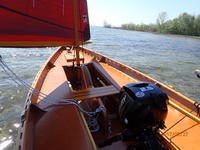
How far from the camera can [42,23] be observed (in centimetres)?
204

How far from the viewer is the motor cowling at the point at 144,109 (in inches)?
44.2

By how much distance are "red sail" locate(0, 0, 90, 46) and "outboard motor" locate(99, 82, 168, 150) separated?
1319 mm

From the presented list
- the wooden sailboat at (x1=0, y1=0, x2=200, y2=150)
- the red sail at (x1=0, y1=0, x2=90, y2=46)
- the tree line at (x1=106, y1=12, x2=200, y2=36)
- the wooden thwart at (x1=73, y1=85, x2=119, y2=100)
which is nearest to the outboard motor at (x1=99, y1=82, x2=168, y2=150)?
the wooden sailboat at (x1=0, y1=0, x2=200, y2=150)

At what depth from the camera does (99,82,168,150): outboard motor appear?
1.12m

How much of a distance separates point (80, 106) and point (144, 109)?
817 mm

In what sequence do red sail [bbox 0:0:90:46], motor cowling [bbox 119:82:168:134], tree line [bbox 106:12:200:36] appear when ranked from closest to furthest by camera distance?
motor cowling [bbox 119:82:168:134] < red sail [bbox 0:0:90:46] < tree line [bbox 106:12:200:36]

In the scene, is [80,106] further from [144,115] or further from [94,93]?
[144,115]

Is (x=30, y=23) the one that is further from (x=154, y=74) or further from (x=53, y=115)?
(x=154, y=74)

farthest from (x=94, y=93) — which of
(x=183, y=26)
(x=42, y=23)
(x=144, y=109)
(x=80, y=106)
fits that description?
(x=183, y=26)

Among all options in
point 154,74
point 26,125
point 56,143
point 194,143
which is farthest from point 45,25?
point 154,74

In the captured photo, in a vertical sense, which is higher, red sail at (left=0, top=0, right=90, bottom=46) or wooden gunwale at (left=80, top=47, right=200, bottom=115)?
red sail at (left=0, top=0, right=90, bottom=46)

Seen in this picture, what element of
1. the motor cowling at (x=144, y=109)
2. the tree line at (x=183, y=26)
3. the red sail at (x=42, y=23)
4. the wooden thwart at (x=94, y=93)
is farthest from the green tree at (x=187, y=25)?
the motor cowling at (x=144, y=109)

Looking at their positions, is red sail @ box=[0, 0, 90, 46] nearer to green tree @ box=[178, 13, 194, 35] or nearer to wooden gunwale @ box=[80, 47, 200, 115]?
wooden gunwale @ box=[80, 47, 200, 115]

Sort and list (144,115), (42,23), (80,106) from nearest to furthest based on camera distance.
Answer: (144,115), (80,106), (42,23)
